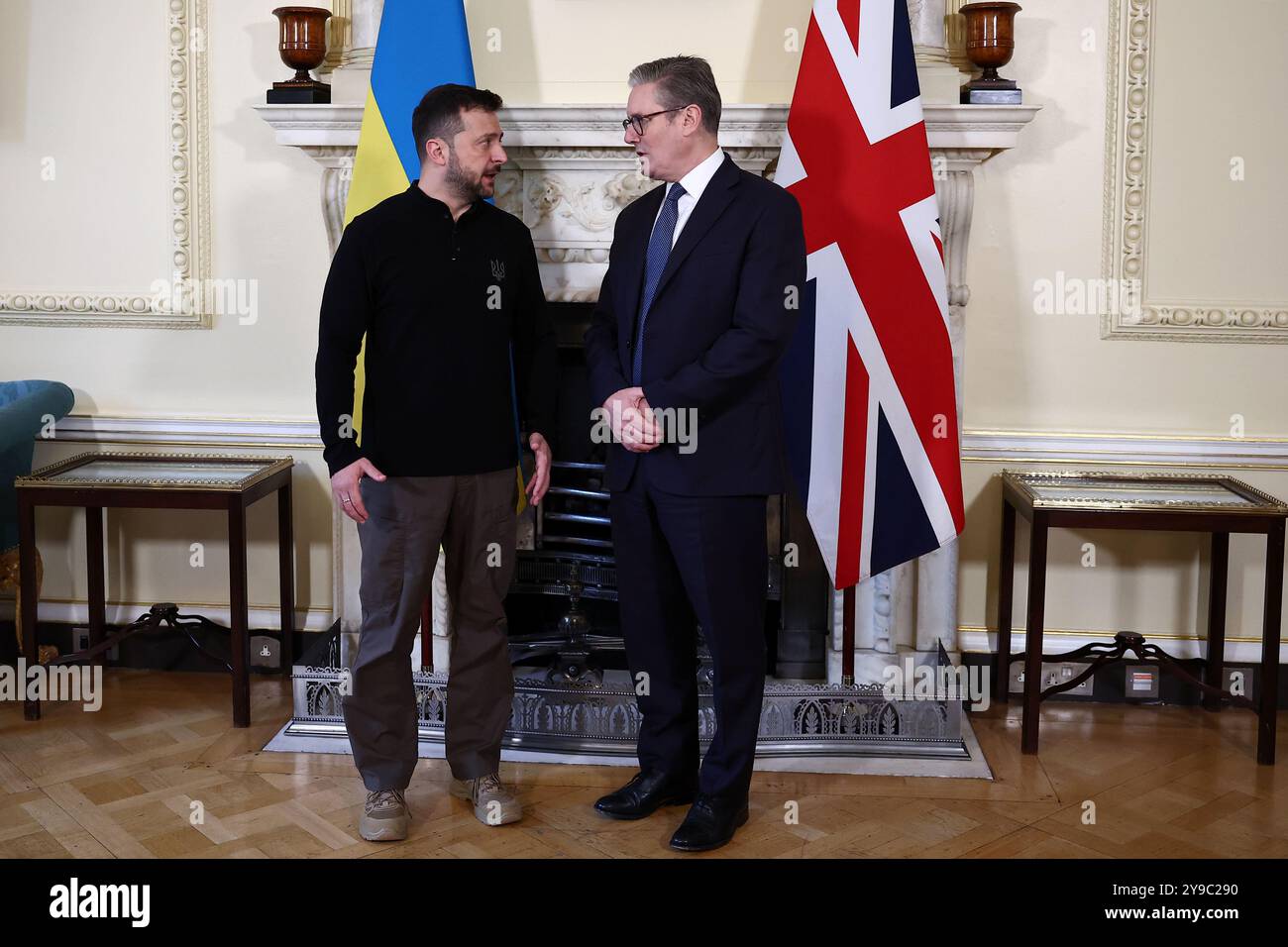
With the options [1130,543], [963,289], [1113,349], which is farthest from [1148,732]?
[963,289]

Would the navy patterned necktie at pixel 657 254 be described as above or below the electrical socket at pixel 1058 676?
above

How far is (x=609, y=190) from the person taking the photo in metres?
3.39

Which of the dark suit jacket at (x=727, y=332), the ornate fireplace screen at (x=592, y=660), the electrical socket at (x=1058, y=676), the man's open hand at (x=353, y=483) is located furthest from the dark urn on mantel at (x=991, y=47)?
the man's open hand at (x=353, y=483)

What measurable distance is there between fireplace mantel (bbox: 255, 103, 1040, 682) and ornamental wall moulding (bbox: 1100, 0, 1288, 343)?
29 centimetres

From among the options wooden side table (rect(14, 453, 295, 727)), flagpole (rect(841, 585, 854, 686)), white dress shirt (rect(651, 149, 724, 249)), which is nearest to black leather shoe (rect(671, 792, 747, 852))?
flagpole (rect(841, 585, 854, 686))

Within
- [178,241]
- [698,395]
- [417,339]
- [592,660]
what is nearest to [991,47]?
[698,395]

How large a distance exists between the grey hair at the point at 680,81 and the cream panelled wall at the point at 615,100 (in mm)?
881

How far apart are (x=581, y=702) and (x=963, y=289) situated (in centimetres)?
144

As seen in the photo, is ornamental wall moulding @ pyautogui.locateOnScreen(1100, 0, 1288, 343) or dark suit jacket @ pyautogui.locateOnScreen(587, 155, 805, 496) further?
ornamental wall moulding @ pyautogui.locateOnScreen(1100, 0, 1288, 343)

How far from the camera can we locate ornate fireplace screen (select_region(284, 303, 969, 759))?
3.27 meters

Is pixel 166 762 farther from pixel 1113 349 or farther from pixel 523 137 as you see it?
pixel 1113 349

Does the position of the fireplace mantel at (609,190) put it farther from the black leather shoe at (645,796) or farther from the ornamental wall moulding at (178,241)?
the black leather shoe at (645,796)

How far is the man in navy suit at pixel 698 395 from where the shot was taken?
2.63 metres

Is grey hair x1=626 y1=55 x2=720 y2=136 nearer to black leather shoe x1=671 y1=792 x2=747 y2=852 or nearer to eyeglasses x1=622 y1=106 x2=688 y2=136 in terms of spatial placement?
eyeglasses x1=622 y1=106 x2=688 y2=136
